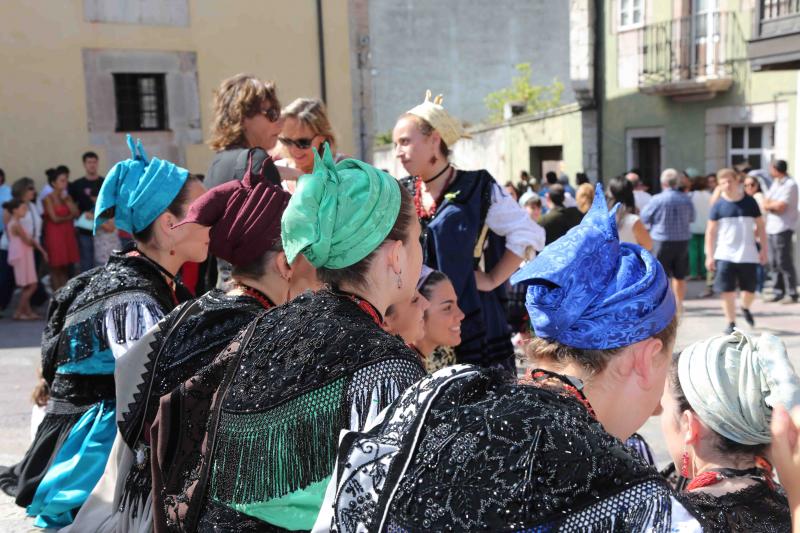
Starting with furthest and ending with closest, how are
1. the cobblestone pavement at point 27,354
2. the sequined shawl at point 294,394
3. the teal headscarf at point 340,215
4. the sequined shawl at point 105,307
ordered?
the cobblestone pavement at point 27,354 → the sequined shawl at point 105,307 → the teal headscarf at point 340,215 → the sequined shawl at point 294,394

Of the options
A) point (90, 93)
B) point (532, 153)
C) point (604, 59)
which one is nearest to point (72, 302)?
point (90, 93)

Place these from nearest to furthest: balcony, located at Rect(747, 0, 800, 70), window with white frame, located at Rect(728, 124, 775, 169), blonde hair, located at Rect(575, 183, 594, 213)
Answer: blonde hair, located at Rect(575, 183, 594, 213)
balcony, located at Rect(747, 0, 800, 70)
window with white frame, located at Rect(728, 124, 775, 169)

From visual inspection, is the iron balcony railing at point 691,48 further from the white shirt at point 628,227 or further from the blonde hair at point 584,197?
the white shirt at point 628,227

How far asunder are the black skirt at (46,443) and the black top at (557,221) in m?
5.44

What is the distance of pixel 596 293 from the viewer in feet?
5.67

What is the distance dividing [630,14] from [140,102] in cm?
1052

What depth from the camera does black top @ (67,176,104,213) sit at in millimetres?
12594

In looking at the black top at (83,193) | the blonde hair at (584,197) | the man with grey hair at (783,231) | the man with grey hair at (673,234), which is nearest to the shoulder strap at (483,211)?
the blonde hair at (584,197)

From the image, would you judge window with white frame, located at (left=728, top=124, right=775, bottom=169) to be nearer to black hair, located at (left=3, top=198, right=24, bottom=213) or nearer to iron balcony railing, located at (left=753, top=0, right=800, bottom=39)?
iron balcony railing, located at (left=753, top=0, right=800, bottom=39)

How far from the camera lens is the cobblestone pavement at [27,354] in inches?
207

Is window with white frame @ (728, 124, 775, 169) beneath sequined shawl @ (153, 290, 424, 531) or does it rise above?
above

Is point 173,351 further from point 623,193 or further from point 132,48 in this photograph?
point 132,48

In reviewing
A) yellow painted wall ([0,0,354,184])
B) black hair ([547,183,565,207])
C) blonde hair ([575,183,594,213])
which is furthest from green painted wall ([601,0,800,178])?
black hair ([547,183,565,207])

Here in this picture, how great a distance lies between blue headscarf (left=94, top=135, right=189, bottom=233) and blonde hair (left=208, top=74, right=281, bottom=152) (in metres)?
0.71
